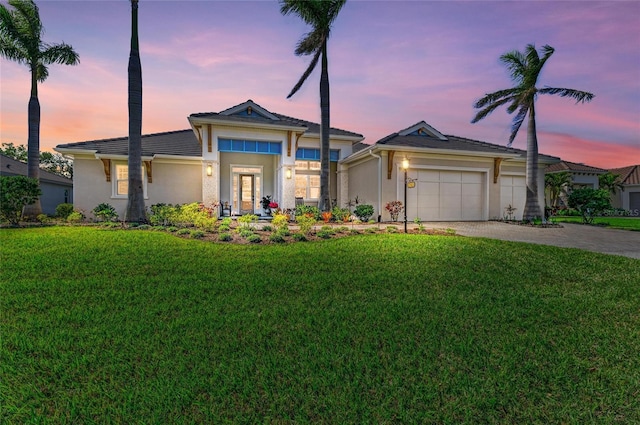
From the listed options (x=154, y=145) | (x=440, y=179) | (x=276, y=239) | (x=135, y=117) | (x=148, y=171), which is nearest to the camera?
(x=276, y=239)

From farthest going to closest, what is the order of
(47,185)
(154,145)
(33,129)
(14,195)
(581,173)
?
(581,173), (47,185), (154,145), (33,129), (14,195)

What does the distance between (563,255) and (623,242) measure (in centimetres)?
441

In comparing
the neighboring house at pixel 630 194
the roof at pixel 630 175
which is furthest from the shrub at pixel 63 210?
A: the roof at pixel 630 175

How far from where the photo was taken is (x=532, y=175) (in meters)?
14.4

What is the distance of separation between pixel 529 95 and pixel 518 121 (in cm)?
128

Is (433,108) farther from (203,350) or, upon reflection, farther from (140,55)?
(203,350)

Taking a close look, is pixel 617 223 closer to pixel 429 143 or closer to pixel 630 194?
pixel 429 143

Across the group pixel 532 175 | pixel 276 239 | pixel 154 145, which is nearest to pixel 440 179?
pixel 532 175

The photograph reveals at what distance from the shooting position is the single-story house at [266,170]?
13719mm

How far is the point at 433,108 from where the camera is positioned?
17.1 m

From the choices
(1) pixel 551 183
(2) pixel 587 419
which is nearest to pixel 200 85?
(2) pixel 587 419

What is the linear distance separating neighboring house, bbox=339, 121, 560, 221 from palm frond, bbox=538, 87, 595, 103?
3321mm

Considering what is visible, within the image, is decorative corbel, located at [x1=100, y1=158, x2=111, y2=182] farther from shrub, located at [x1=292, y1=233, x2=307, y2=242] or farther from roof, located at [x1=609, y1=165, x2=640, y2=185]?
roof, located at [x1=609, y1=165, x2=640, y2=185]

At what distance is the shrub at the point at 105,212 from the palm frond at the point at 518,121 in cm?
2003
